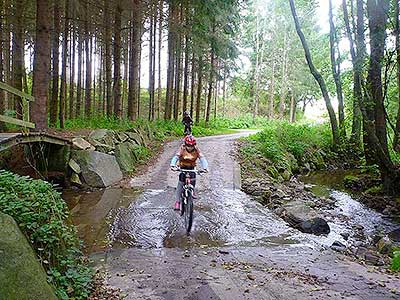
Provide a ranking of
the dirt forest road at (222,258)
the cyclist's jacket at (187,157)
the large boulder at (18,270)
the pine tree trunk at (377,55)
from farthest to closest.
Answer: the pine tree trunk at (377,55) → the cyclist's jacket at (187,157) → the dirt forest road at (222,258) → the large boulder at (18,270)

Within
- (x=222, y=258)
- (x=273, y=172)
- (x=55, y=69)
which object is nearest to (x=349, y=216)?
(x=273, y=172)

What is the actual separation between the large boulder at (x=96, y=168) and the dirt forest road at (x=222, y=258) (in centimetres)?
147

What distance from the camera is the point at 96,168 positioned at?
38.3ft

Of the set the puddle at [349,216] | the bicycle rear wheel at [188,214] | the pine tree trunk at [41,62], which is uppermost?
the pine tree trunk at [41,62]

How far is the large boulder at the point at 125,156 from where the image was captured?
43.9 ft

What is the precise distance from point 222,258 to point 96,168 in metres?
6.26

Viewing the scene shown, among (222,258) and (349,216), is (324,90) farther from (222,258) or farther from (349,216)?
(222,258)

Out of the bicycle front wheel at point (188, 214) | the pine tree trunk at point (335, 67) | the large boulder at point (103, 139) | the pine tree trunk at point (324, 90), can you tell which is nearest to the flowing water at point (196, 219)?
the bicycle front wheel at point (188, 214)

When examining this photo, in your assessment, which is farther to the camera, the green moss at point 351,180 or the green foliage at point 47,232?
the green moss at point 351,180

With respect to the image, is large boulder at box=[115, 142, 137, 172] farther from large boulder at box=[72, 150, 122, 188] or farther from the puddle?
the puddle

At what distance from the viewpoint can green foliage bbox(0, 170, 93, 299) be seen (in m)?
4.48

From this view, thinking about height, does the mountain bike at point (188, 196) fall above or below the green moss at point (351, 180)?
above

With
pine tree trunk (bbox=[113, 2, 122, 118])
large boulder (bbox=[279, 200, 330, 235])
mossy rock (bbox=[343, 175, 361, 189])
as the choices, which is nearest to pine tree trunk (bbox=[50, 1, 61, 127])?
pine tree trunk (bbox=[113, 2, 122, 118])

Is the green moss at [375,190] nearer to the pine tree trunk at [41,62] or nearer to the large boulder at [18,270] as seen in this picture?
the pine tree trunk at [41,62]
